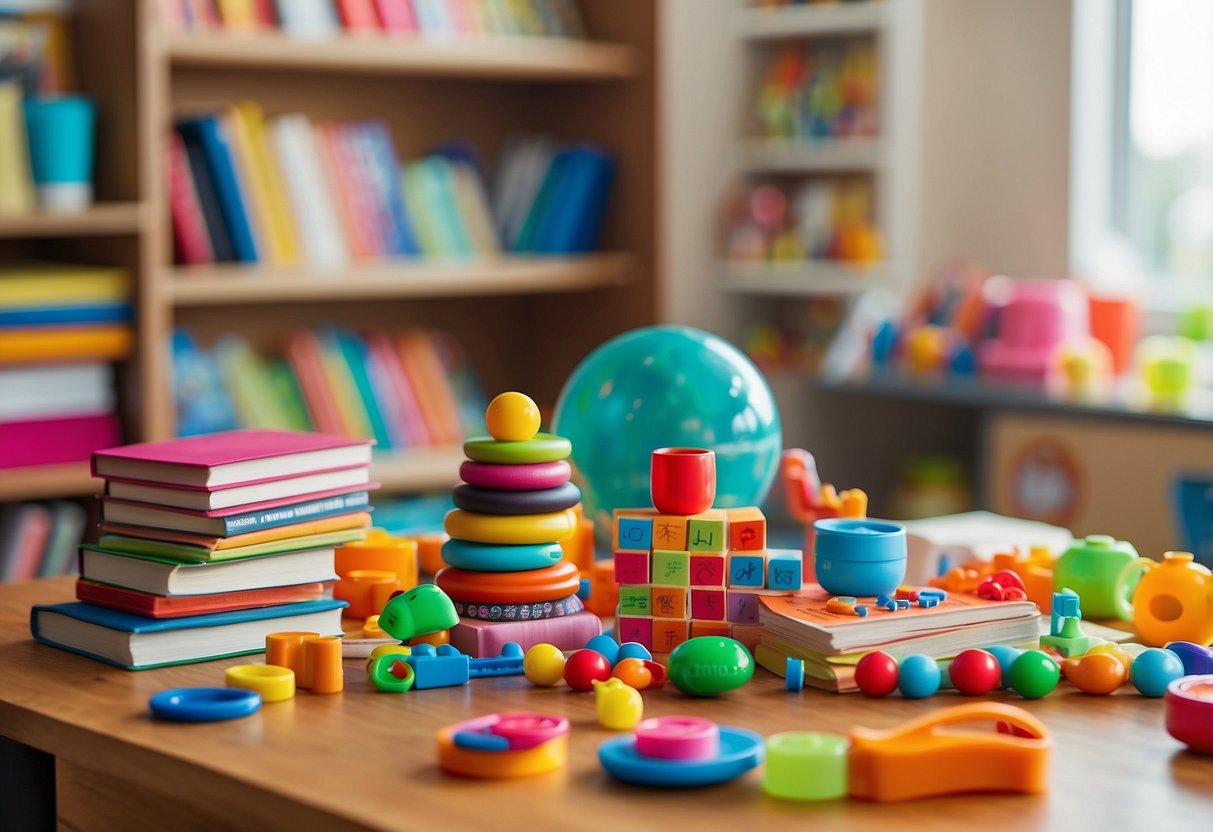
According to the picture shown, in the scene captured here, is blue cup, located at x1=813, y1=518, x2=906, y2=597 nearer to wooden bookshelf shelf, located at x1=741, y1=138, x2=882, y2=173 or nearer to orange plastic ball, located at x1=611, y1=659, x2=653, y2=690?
orange plastic ball, located at x1=611, y1=659, x2=653, y2=690

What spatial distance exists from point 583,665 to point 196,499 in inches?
12.8

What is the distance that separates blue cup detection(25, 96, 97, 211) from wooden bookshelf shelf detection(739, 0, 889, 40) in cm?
154

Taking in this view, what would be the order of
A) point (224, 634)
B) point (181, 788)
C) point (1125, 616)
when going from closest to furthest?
point (181, 788) → point (224, 634) → point (1125, 616)

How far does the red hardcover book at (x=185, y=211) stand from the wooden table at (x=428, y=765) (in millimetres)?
1656

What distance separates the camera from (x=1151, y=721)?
1.06 meters

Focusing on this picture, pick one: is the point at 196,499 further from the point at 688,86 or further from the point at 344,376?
the point at 688,86

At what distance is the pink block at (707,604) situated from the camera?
122 centimetres

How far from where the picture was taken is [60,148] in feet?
8.48

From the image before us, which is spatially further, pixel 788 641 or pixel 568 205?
pixel 568 205

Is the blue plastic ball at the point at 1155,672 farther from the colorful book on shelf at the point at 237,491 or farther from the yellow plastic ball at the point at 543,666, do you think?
the colorful book on shelf at the point at 237,491

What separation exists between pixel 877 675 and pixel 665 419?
41cm

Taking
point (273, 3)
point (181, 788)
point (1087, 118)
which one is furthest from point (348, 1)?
point (181, 788)

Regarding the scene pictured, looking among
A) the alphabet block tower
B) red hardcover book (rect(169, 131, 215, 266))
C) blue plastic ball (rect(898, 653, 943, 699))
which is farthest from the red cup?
red hardcover book (rect(169, 131, 215, 266))

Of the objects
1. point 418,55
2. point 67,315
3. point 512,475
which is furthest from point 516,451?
point 418,55
